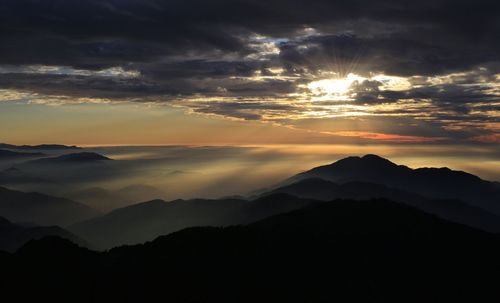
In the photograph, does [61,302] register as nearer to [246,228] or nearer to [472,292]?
[246,228]

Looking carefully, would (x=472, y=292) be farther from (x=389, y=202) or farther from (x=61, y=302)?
(x=61, y=302)

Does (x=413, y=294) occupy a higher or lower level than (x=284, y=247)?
lower

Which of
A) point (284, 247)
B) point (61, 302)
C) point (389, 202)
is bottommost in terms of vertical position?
point (61, 302)

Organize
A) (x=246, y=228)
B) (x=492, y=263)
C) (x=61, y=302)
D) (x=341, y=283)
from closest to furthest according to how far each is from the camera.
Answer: (x=61, y=302) < (x=341, y=283) < (x=492, y=263) < (x=246, y=228)

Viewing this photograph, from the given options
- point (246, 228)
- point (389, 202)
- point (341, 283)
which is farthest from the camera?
point (389, 202)

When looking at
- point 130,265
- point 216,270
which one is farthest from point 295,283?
point 130,265

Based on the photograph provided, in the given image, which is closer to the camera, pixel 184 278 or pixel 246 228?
pixel 184 278
